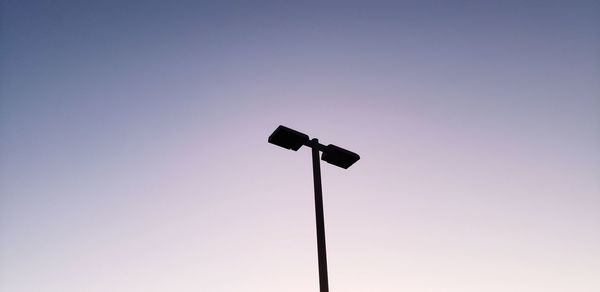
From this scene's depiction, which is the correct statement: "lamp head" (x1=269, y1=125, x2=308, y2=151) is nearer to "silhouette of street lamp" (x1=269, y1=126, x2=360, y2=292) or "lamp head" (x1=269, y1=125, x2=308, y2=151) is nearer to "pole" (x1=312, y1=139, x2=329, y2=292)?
"silhouette of street lamp" (x1=269, y1=126, x2=360, y2=292)

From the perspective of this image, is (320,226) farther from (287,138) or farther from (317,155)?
(287,138)

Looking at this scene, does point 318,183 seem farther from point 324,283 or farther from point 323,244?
point 324,283

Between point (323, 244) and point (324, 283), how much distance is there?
636mm

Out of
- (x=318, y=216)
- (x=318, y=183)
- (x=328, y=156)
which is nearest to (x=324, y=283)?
(x=318, y=216)

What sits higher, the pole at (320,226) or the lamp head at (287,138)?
the lamp head at (287,138)

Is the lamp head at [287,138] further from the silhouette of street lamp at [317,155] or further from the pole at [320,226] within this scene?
the pole at [320,226]

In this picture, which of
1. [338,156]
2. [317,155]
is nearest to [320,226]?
[317,155]

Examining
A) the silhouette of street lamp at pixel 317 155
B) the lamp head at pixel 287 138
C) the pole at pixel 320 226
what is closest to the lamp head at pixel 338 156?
the silhouette of street lamp at pixel 317 155

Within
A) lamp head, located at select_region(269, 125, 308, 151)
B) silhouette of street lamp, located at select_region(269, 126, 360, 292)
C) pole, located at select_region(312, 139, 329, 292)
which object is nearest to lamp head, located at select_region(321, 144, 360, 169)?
silhouette of street lamp, located at select_region(269, 126, 360, 292)

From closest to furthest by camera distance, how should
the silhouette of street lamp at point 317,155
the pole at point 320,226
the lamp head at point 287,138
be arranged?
the pole at point 320,226 → the silhouette of street lamp at point 317,155 → the lamp head at point 287,138

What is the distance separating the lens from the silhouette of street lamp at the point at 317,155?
→ 650cm

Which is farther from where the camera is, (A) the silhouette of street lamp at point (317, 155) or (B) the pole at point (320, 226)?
(A) the silhouette of street lamp at point (317, 155)

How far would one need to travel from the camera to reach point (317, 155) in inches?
294

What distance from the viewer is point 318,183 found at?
7.09 meters
